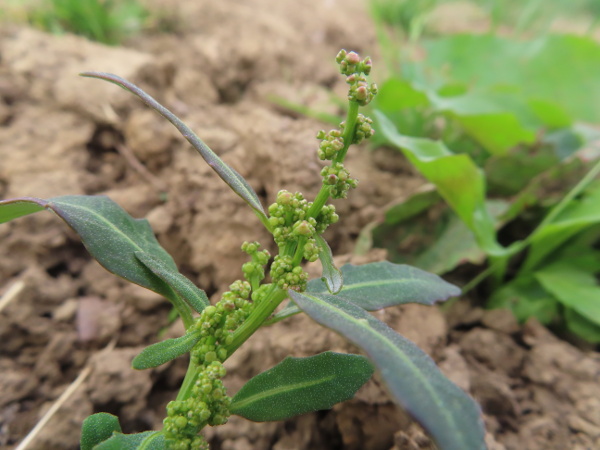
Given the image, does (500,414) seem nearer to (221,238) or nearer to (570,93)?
(221,238)

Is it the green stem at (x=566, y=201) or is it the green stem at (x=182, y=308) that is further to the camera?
the green stem at (x=566, y=201)

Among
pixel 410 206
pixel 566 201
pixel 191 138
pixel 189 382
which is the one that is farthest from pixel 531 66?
pixel 189 382

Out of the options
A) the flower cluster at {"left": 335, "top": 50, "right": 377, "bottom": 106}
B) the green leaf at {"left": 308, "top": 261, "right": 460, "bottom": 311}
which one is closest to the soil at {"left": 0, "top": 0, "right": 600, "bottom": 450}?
the green leaf at {"left": 308, "top": 261, "right": 460, "bottom": 311}

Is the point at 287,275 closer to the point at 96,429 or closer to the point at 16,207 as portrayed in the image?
the point at 96,429

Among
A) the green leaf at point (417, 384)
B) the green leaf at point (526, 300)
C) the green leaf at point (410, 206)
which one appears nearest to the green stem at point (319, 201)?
the green leaf at point (417, 384)

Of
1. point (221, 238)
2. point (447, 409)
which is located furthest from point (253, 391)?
point (221, 238)

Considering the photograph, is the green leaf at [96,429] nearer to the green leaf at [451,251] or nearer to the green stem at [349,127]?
the green stem at [349,127]
